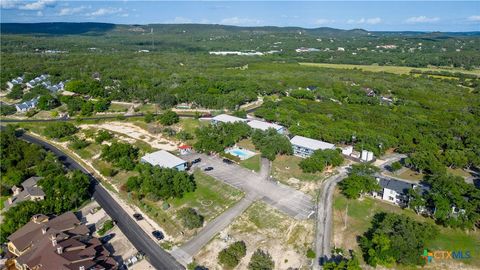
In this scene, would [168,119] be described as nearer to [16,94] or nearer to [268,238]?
[268,238]

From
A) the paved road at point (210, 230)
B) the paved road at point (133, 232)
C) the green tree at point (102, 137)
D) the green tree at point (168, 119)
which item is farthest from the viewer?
the green tree at point (168, 119)

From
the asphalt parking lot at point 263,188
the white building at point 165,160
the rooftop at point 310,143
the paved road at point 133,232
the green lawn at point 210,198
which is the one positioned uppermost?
the rooftop at point 310,143

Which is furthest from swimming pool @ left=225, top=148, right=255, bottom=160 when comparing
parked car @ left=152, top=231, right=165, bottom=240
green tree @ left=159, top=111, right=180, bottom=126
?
parked car @ left=152, top=231, right=165, bottom=240

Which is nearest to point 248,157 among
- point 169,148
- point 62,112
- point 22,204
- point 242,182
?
point 242,182

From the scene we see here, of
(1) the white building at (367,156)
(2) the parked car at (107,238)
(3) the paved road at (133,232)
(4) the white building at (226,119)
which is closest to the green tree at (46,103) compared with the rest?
(3) the paved road at (133,232)

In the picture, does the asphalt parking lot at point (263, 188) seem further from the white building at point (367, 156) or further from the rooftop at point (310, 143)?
the white building at point (367, 156)
